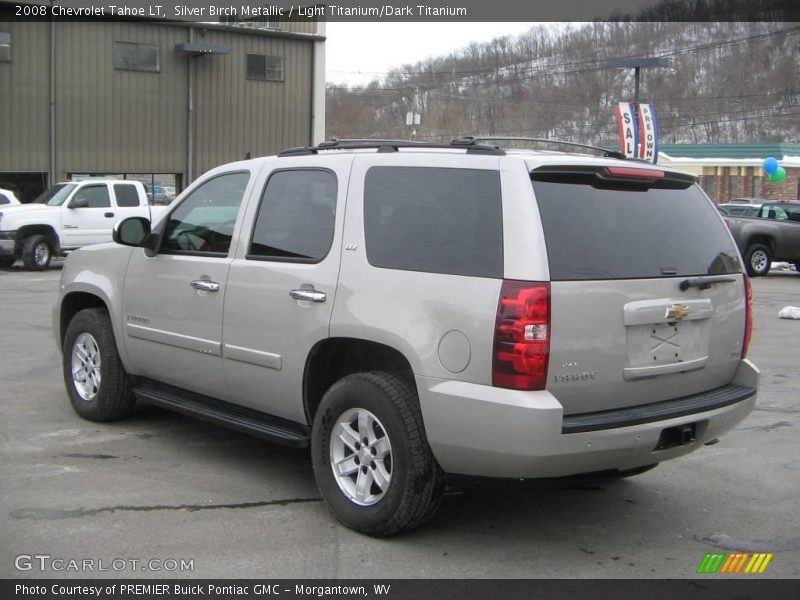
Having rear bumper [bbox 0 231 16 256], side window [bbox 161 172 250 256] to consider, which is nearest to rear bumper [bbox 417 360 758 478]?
side window [bbox 161 172 250 256]

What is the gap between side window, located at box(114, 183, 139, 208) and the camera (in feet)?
69.8

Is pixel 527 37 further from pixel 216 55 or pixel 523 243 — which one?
pixel 523 243

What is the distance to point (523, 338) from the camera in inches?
166

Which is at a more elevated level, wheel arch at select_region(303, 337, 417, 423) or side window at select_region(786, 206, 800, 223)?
side window at select_region(786, 206, 800, 223)

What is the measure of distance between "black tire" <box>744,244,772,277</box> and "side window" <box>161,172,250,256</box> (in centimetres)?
1918

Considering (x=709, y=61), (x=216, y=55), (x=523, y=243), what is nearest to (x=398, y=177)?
(x=523, y=243)

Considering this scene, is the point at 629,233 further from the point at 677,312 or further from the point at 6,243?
the point at 6,243

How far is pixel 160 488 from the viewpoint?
5508 millimetres

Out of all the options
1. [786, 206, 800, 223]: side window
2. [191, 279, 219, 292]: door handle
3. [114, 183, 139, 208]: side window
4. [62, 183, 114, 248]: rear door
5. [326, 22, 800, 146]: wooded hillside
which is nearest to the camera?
[191, 279, 219, 292]: door handle

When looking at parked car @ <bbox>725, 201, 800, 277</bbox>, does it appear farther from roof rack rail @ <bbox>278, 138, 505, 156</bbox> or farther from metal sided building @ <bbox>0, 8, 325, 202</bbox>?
roof rack rail @ <bbox>278, 138, 505, 156</bbox>

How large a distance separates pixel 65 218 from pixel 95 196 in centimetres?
87

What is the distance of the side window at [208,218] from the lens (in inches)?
233

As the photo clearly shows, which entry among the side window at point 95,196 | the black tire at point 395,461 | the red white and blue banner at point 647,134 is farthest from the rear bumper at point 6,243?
the black tire at point 395,461

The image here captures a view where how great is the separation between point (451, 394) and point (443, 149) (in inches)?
52.8
